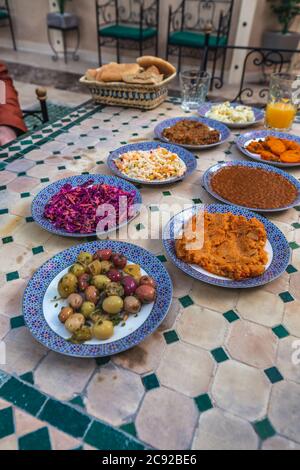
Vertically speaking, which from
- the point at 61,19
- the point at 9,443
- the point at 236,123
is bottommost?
the point at 9,443

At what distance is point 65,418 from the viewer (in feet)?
2.98

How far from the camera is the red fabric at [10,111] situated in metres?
2.64

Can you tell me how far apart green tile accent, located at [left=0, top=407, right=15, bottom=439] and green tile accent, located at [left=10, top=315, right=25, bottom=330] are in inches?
10.6

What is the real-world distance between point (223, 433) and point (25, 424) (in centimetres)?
50

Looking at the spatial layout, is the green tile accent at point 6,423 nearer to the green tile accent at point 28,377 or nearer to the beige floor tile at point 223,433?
the green tile accent at point 28,377

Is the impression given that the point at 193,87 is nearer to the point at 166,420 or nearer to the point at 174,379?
the point at 174,379

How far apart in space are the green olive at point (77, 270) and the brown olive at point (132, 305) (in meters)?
0.19

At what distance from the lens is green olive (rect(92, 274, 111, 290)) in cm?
113

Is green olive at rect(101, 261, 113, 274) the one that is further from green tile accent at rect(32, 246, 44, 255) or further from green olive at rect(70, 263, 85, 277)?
green tile accent at rect(32, 246, 44, 255)

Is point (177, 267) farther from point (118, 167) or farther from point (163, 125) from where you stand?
point (163, 125)

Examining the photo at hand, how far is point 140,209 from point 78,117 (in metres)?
1.37

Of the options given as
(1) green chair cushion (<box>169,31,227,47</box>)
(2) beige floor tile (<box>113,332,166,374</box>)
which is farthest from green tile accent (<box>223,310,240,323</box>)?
(1) green chair cushion (<box>169,31,227,47</box>)

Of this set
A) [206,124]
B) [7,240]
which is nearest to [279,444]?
[7,240]

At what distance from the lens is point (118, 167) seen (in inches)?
74.2
